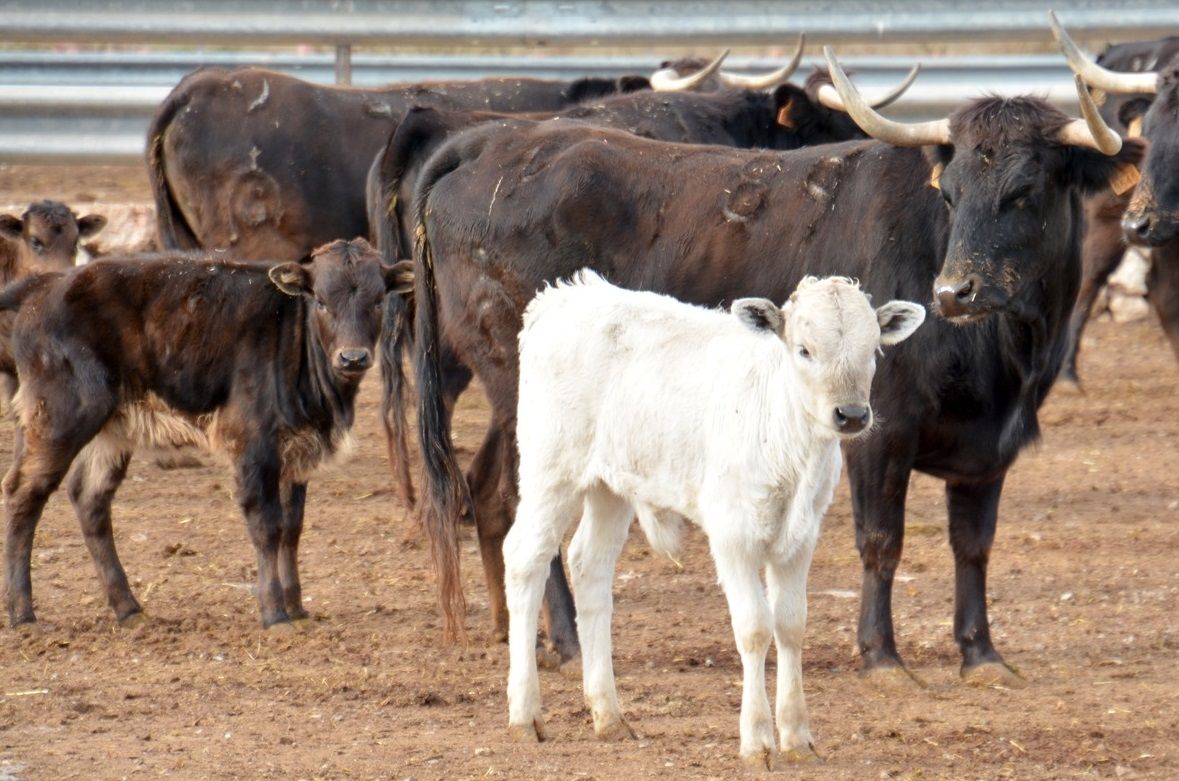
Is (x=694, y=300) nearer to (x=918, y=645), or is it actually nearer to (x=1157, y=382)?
(x=918, y=645)

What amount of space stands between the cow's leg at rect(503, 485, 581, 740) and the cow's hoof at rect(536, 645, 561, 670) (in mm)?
1056

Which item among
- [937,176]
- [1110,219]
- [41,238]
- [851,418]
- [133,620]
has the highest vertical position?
[937,176]

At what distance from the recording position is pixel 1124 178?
6625 mm

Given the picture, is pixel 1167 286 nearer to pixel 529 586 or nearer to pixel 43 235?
pixel 529 586

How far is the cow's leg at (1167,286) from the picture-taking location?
1083cm

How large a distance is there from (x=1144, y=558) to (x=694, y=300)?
3027 mm

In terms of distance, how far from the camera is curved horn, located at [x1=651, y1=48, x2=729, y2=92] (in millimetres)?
12336

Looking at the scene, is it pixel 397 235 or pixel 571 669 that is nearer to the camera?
pixel 571 669

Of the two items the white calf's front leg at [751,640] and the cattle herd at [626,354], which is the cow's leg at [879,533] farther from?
the white calf's front leg at [751,640]

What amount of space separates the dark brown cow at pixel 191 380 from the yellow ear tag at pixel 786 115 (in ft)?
11.3

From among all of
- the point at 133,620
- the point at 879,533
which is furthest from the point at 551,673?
the point at 133,620

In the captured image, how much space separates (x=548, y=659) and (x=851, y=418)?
2288mm

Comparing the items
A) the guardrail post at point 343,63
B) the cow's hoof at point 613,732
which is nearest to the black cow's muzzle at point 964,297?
the cow's hoof at point 613,732

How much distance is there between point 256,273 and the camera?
323 inches
